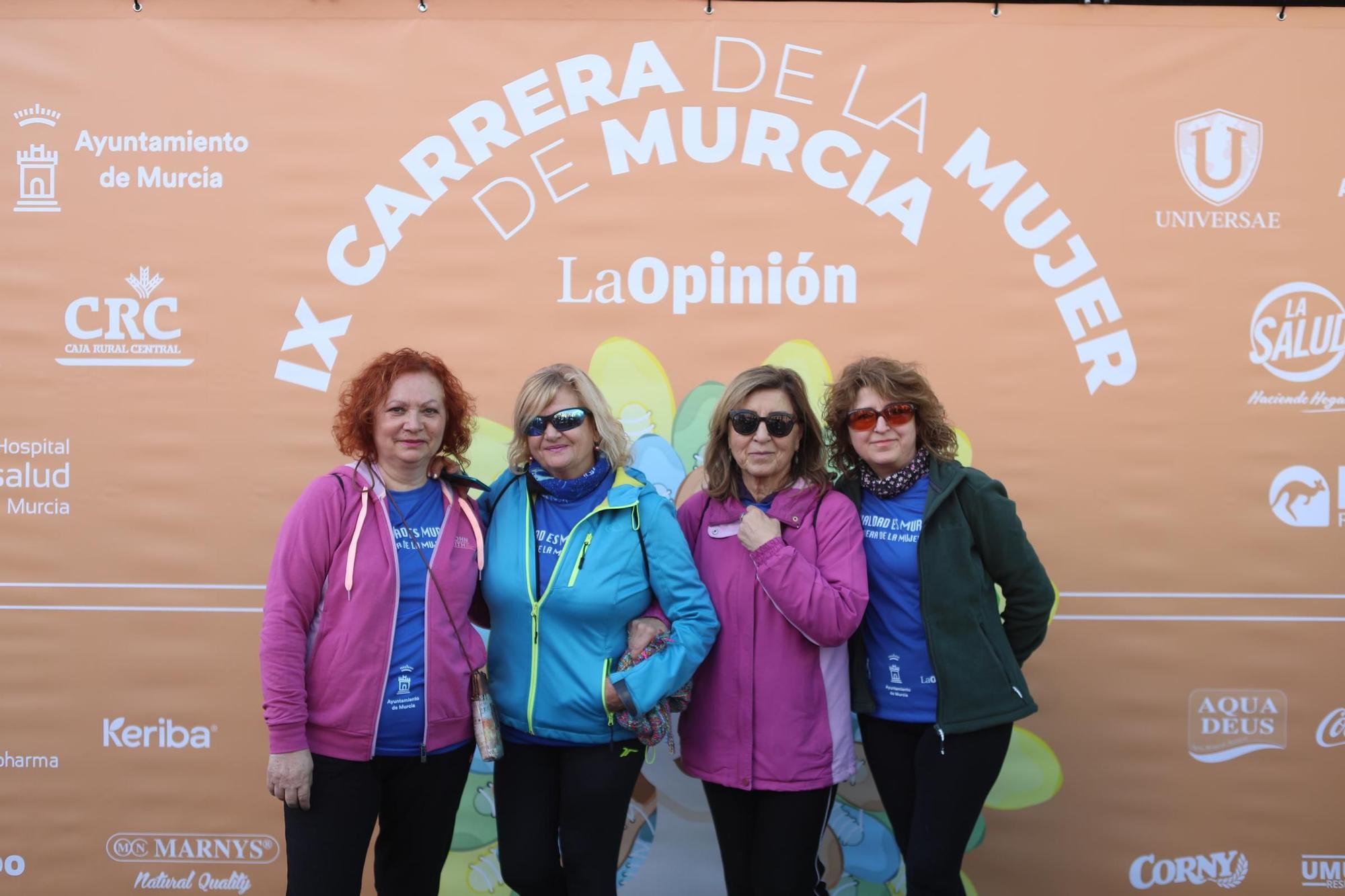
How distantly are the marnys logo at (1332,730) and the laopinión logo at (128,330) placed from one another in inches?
157

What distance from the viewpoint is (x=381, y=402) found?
2096 mm

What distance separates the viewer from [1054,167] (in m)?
3.01

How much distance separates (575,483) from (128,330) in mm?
1896

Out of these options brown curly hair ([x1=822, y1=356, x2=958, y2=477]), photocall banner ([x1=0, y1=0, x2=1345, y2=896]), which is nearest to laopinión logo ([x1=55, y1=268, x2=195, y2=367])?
photocall banner ([x1=0, y1=0, x2=1345, y2=896])

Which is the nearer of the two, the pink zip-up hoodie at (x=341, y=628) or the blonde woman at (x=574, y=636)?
the pink zip-up hoodie at (x=341, y=628)

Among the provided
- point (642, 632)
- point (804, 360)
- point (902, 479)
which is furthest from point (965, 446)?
point (642, 632)

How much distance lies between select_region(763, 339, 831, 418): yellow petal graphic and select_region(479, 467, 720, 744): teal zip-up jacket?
101 cm

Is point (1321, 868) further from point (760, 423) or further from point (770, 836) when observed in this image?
point (760, 423)

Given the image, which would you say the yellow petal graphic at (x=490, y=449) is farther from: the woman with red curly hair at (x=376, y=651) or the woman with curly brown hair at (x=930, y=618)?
the woman with curly brown hair at (x=930, y=618)

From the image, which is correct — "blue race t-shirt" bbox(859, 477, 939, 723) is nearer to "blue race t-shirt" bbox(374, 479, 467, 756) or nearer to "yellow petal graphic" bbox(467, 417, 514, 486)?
"blue race t-shirt" bbox(374, 479, 467, 756)

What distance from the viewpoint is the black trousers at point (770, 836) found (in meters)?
2.10

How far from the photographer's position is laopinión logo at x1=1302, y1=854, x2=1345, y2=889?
300 cm

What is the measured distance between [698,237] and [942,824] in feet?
6.29

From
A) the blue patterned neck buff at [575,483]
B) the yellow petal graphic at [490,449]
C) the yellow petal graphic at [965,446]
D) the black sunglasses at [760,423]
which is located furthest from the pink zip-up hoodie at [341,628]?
the yellow petal graphic at [965,446]
